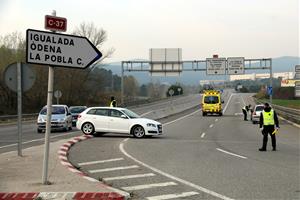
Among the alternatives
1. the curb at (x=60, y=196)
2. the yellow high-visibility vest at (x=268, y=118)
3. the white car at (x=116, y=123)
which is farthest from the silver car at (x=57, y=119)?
the curb at (x=60, y=196)

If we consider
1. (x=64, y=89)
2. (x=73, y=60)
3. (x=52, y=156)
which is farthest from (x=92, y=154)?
(x=64, y=89)

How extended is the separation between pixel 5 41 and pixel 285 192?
58411 mm

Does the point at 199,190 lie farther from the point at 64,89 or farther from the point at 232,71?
the point at 64,89

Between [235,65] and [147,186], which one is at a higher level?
[235,65]

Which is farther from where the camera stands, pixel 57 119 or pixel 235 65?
pixel 235 65

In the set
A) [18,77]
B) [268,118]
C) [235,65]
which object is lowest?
[268,118]

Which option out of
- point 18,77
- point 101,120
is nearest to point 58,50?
point 18,77

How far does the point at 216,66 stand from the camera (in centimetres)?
5881

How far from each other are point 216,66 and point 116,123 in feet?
120

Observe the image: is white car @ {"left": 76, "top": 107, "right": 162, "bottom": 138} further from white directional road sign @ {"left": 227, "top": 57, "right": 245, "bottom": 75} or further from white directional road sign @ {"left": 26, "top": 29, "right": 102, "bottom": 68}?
white directional road sign @ {"left": 227, "top": 57, "right": 245, "bottom": 75}

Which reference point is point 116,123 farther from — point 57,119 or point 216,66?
point 216,66

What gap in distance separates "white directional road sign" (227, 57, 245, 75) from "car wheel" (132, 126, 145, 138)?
3673 centimetres

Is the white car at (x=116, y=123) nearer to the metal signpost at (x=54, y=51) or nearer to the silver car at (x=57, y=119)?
the silver car at (x=57, y=119)

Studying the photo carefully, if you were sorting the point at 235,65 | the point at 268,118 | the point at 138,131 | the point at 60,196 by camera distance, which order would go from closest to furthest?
the point at 60,196
the point at 268,118
the point at 138,131
the point at 235,65
